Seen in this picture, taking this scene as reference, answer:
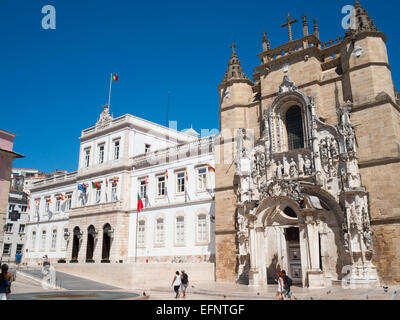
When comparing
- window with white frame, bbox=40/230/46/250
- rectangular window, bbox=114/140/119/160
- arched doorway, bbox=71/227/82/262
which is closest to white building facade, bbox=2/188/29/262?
window with white frame, bbox=40/230/46/250

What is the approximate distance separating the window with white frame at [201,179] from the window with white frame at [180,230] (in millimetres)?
3097

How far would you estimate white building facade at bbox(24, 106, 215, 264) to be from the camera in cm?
2926

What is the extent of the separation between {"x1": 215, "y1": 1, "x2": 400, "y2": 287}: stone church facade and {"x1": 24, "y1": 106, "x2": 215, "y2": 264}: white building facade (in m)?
5.37

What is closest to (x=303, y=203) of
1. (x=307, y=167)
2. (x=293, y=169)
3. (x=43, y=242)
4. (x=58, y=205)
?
(x=307, y=167)

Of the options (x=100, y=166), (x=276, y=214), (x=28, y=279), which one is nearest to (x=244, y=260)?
(x=276, y=214)

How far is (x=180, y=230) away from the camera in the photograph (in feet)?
97.7

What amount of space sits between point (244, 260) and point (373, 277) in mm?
7314

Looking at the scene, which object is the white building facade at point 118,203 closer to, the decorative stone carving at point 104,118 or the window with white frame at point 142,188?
the decorative stone carving at point 104,118

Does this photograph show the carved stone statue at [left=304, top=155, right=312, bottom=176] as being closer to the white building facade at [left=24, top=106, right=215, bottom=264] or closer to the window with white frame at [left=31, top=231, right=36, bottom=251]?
the white building facade at [left=24, top=106, right=215, bottom=264]

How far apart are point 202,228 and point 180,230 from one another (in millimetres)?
2419

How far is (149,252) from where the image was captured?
3138 cm

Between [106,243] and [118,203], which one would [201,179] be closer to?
[118,203]

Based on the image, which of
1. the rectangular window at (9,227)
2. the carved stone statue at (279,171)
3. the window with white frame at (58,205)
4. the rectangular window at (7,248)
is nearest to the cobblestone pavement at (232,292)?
the carved stone statue at (279,171)
